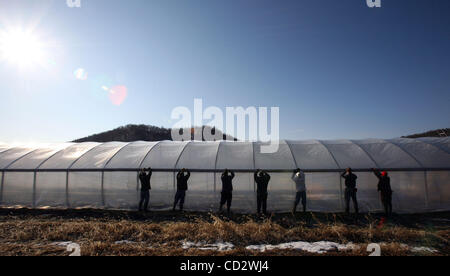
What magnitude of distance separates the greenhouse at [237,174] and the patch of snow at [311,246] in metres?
3.95

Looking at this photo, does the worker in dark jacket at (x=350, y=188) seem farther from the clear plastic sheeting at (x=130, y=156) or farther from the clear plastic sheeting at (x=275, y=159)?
the clear plastic sheeting at (x=130, y=156)

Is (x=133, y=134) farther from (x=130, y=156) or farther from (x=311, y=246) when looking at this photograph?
(x=311, y=246)

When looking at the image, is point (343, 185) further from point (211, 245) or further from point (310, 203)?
point (211, 245)

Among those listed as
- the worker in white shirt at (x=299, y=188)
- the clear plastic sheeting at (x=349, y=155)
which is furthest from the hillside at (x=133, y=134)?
the worker in white shirt at (x=299, y=188)

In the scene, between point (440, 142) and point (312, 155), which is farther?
point (440, 142)

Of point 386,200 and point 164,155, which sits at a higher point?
point 164,155

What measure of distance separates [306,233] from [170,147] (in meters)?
8.63

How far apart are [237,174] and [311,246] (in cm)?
509

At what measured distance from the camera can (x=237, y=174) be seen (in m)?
10.5

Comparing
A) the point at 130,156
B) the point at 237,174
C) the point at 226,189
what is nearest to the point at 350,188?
the point at 237,174

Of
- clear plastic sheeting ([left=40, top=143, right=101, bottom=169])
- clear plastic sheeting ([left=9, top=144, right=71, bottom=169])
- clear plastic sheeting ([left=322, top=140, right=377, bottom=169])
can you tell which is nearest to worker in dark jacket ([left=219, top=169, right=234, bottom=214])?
clear plastic sheeting ([left=322, top=140, right=377, bottom=169])

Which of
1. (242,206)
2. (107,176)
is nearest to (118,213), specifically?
(107,176)

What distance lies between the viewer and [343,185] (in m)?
10.0
